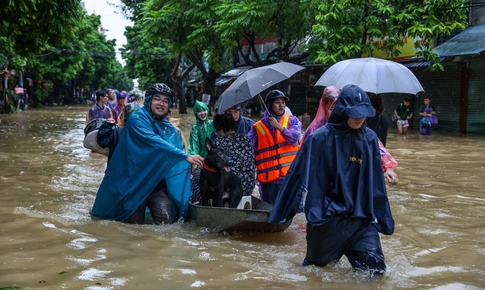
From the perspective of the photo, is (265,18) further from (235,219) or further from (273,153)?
(235,219)

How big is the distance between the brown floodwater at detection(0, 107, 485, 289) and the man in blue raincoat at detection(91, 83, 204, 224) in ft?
0.59

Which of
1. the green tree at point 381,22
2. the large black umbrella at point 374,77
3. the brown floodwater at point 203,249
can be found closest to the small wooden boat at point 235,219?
the brown floodwater at point 203,249

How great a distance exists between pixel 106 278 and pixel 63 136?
1409cm

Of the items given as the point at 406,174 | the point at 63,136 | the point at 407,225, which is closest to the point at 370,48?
the point at 406,174

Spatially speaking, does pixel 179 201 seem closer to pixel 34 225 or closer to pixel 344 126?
pixel 34 225

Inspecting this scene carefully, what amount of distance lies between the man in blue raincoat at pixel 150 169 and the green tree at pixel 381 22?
11.4 m

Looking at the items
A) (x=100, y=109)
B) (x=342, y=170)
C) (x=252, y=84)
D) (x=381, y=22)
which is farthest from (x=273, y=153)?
(x=381, y=22)

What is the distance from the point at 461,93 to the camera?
1891 centimetres

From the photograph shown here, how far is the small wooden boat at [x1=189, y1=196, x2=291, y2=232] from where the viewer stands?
4.86 m

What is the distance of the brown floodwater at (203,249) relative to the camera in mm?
3871

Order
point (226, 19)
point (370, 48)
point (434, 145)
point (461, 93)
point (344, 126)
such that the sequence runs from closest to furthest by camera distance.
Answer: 1. point (344, 126)
2. point (434, 145)
3. point (370, 48)
4. point (461, 93)
5. point (226, 19)

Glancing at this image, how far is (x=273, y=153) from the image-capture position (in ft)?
18.9

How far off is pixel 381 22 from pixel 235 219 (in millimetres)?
13280

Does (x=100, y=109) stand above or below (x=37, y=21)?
below
